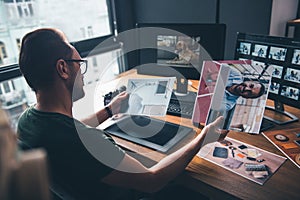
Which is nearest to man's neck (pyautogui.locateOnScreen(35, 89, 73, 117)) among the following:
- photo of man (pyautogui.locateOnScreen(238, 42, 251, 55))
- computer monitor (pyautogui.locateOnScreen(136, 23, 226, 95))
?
computer monitor (pyautogui.locateOnScreen(136, 23, 226, 95))

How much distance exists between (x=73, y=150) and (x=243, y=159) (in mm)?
689

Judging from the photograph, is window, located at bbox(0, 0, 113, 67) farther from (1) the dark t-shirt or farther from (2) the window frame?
(1) the dark t-shirt

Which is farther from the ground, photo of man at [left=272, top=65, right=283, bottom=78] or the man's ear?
the man's ear

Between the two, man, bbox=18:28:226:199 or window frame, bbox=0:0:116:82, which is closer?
man, bbox=18:28:226:199

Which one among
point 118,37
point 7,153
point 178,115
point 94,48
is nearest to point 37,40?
point 7,153

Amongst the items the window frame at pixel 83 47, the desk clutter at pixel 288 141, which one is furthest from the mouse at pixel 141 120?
the window frame at pixel 83 47

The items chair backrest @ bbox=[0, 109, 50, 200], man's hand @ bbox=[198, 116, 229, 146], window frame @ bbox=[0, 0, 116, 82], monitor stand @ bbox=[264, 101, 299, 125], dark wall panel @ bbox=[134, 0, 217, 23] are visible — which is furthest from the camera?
dark wall panel @ bbox=[134, 0, 217, 23]

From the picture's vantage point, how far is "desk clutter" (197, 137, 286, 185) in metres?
1.01

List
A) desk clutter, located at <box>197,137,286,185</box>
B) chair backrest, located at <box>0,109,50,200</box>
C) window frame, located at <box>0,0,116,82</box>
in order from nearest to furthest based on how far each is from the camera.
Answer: chair backrest, located at <box>0,109,50,200</box> → desk clutter, located at <box>197,137,286,185</box> → window frame, located at <box>0,0,116,82</box>

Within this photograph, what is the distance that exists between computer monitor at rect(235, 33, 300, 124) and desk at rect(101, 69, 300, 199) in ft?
0.87

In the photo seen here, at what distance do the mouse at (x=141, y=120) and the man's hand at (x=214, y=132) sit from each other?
39 centimetres

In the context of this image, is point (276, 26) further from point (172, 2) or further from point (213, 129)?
point (213, 129)

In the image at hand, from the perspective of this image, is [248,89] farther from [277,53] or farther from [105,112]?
[105,112]

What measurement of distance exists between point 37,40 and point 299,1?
6.19ft
